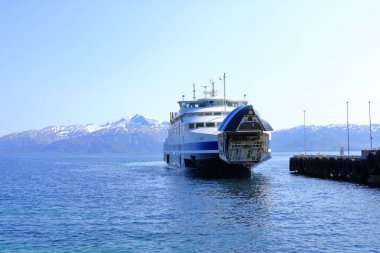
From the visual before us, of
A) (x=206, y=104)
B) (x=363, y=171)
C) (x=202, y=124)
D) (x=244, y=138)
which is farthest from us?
(x=206, y=104)

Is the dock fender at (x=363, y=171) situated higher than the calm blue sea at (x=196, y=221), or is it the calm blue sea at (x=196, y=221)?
the dock fender at (x=363, y=171)

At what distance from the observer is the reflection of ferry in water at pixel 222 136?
190 ft

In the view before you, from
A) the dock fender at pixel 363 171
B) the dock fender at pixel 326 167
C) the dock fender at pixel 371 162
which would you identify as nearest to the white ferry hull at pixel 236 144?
the dock fender at pixel 363 171

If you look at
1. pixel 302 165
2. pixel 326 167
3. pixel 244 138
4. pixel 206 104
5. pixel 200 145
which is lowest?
pixel 302 165

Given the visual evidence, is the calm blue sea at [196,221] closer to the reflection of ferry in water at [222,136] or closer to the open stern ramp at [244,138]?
the open stern ramp at [244,138]

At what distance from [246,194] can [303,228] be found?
17.8 m

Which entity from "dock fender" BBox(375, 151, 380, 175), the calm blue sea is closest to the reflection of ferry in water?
the calm blue sea

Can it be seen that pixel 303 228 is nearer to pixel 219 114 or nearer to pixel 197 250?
pixel 197 250

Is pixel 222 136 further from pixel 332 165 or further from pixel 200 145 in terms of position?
pixel 332 165

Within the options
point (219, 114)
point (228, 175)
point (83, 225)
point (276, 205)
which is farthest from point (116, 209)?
point (219, 114)

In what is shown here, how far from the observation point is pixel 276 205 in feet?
127

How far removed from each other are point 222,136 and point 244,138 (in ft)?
10.3

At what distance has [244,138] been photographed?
196ft

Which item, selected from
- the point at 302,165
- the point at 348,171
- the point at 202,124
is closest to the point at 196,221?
the point at 348,171
